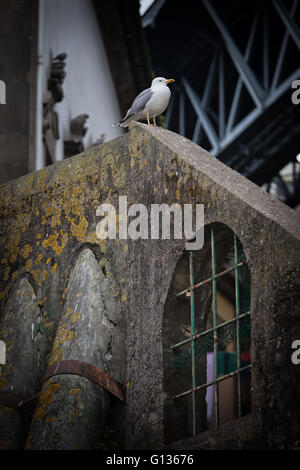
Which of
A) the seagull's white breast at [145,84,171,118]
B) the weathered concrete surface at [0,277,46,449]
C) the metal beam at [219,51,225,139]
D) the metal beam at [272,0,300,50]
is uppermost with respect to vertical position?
the metal beam at [272,0,300,50]

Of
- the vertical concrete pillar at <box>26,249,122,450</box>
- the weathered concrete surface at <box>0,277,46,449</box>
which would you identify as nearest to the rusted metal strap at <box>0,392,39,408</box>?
the weathered concrete surface at <box>0,277,46,449</box>

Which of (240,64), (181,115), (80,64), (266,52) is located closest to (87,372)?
(80,64)

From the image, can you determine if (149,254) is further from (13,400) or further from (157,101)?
(157,101)

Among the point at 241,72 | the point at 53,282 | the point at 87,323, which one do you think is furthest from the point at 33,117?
the point at 241,72

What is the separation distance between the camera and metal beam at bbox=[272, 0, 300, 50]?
1628 centimetres

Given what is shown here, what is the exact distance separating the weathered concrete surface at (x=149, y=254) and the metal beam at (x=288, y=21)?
1227cm

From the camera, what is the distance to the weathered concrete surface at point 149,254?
129 inches

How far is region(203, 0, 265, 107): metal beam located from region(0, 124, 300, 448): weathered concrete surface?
11.8 meters

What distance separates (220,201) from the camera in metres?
3.75

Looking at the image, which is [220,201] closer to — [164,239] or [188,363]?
[164,239]

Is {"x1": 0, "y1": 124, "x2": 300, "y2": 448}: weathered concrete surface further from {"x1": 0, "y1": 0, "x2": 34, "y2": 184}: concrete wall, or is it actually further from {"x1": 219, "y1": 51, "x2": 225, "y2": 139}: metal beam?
{"x1": 219, "y1": 51, "x2": 225, "y2": 139}: metal beam

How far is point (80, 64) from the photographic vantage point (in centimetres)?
1110

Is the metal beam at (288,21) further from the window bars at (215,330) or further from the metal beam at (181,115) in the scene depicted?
the window bars at (215,330)

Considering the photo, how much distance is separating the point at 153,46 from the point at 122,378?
15.8 metres
